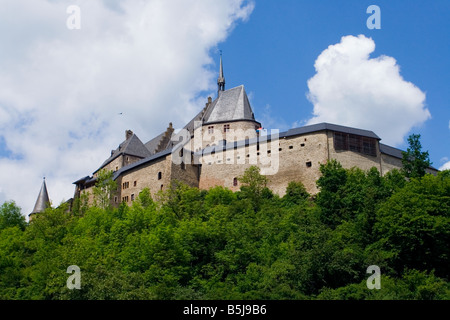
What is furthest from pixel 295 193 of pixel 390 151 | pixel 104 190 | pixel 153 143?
pixel 153 143

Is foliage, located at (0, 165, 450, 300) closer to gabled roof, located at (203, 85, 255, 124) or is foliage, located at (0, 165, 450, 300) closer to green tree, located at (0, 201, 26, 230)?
green tree, located at (0, 201, 26, 230)

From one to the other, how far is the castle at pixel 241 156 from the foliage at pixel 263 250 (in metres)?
5.94

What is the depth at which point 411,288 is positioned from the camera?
27.4 m

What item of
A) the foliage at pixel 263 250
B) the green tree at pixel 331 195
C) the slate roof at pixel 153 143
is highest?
the slate roof at pixel 153 143

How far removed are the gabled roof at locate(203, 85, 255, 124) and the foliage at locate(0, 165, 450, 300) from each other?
2074cm

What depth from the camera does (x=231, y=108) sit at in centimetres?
6469

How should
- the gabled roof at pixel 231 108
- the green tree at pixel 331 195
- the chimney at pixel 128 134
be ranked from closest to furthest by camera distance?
the green tree at pixel 331 195 < the gabled roof at pixel 231 108 < the chimney at pixel 128 134

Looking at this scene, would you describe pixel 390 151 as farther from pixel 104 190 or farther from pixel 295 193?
pixel 104 190

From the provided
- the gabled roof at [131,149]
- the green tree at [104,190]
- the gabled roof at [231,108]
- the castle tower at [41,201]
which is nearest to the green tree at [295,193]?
the gabled roof at [231,108]

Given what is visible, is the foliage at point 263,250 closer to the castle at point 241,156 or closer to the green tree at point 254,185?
the green tree at point 254,185

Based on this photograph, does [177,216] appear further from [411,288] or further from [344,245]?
[411,288]

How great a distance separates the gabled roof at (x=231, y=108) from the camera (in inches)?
2500
